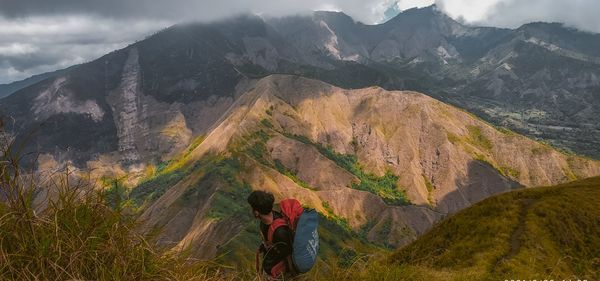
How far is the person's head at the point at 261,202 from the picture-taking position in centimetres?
845

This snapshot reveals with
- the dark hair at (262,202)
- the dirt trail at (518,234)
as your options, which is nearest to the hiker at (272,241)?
the dark hair at (262,202)

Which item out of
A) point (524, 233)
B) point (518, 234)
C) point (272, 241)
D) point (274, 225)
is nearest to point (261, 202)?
point (274, 225)

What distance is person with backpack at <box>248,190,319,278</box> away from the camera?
7949 mm

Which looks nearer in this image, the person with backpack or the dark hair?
the person with backpack

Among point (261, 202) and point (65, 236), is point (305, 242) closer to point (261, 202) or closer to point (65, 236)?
point (261, 202)

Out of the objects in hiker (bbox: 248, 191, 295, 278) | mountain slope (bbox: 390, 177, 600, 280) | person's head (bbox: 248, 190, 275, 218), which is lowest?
mountain slope (bbox: 390, 177, 600, 280)

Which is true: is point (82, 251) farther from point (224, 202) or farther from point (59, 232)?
point (224, 202)

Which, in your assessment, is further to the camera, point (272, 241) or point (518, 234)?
point (518, 234)

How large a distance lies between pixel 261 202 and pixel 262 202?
2cm

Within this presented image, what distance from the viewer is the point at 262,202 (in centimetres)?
844

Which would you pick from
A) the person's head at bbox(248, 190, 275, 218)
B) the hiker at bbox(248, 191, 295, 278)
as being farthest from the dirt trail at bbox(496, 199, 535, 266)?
the person's head at bbox(248, 190, 275, 218)

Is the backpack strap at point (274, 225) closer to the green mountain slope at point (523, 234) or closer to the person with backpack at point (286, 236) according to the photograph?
the person with backpack at point (286, 236)

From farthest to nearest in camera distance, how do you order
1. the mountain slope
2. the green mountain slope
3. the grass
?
the mountain slope < the green mountain slope < the grass

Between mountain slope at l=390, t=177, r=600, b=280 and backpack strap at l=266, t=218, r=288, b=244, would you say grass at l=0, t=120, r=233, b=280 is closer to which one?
backpack strap at l=266, t=218, r=288, b=244
